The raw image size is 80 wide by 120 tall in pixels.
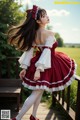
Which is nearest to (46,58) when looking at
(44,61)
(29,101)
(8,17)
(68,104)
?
(44,61)

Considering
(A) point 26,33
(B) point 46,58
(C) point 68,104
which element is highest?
(A) point 26,33

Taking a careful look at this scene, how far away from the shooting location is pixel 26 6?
6.20m

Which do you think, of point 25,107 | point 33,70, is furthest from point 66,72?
point 25,107

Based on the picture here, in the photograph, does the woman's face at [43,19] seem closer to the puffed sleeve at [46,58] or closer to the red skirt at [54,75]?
the puffed sleeve at [46,58]

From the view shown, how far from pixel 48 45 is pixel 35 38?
212mm

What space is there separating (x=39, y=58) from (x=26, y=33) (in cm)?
36

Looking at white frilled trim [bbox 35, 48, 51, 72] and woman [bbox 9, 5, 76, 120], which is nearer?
white frilled trim [bbox 35, 48, 51, 72]

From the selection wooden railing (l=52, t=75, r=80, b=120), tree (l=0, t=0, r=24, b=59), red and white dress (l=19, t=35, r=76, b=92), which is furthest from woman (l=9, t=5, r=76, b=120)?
tree (l=0, t=0, r=24, b=59)

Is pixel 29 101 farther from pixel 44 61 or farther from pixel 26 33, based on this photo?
pixel 26 33

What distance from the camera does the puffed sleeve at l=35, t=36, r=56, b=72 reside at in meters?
3.37

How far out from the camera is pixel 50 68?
138 inches

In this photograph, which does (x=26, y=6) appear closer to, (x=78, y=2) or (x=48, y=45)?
(x=78, y=2)

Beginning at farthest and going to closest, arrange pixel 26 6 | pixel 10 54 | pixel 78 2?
1. pixel 26 6
2. pixel 10 54
3. pixel 78 2

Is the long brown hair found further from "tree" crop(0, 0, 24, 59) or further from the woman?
"tree" crop(0, 0, 24, 59)
